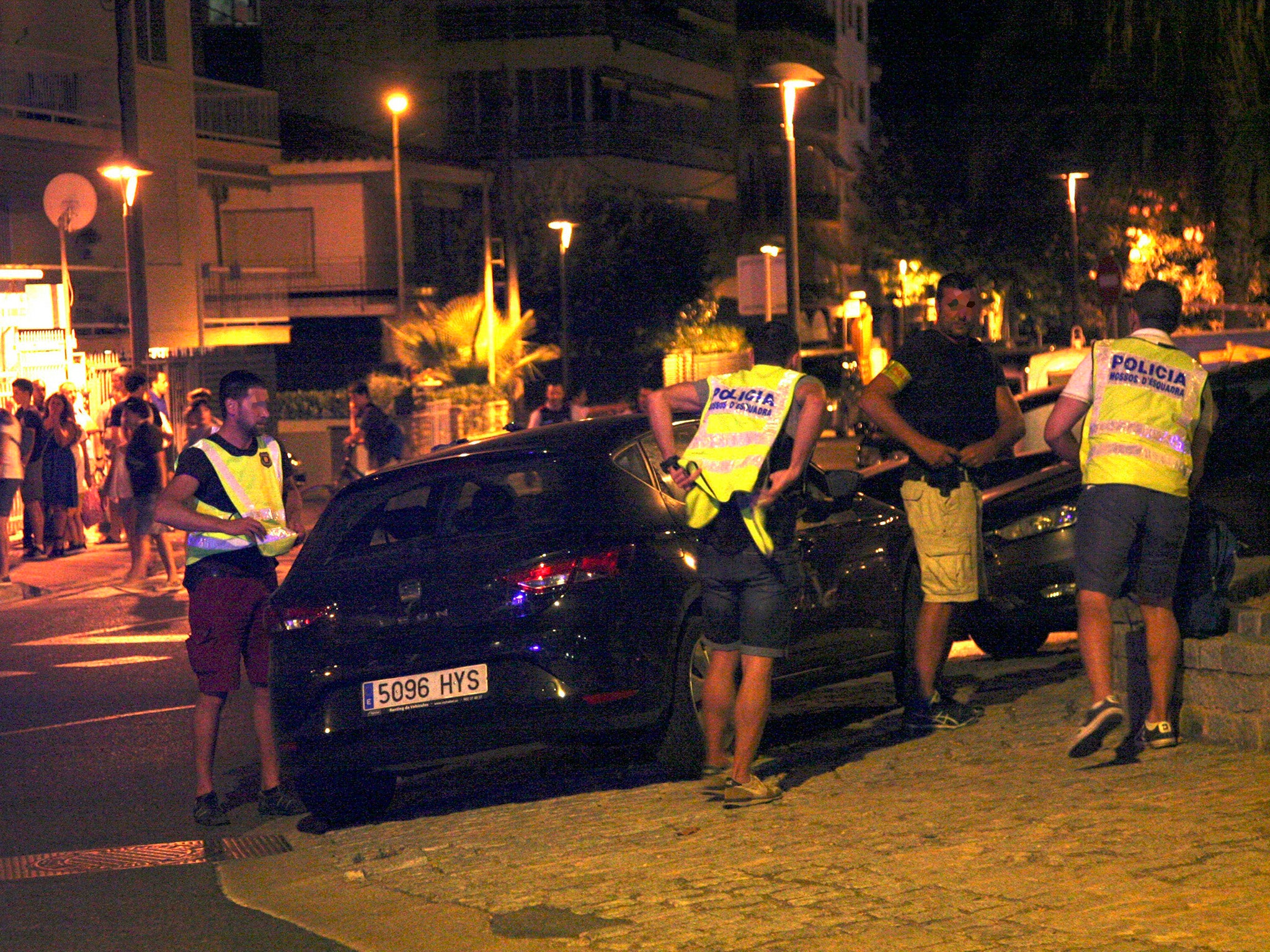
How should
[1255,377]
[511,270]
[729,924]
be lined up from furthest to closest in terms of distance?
[511,270], [1255,377], [729,924]

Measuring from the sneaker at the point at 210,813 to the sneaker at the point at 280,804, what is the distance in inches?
8.1

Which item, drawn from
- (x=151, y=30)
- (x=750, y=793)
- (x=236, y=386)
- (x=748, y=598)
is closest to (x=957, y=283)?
(x=748, y=598)

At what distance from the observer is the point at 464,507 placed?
809 centimetres

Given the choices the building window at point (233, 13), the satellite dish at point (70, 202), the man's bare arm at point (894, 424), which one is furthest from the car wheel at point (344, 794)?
the building window at point (233, 13)

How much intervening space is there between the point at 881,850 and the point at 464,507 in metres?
2.47

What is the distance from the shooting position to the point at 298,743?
25.0 ft

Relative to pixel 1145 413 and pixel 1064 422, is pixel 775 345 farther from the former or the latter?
pixel 1145 413

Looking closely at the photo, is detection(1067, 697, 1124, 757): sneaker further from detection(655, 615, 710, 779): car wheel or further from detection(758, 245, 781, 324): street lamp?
detection(758, 245, 781, 324): street lamp

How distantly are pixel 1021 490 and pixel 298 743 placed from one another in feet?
15.7

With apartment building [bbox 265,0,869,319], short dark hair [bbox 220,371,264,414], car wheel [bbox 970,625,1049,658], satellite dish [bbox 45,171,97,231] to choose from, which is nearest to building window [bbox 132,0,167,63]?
satellite dish [bbox 45,171,97,231]

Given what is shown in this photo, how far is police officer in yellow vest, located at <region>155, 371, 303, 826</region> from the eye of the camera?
321 inches

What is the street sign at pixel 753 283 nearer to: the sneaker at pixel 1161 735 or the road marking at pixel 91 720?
the road marking at pixel 91 720

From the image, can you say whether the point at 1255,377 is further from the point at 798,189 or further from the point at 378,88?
the point at 798,189

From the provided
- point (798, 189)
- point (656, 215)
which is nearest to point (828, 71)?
point (798, 189)
